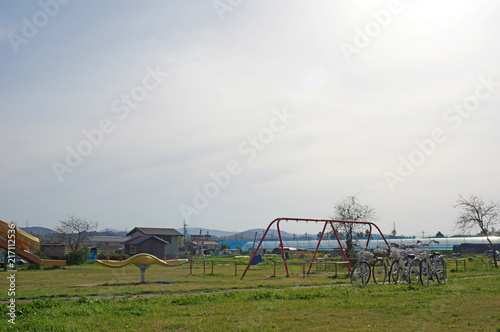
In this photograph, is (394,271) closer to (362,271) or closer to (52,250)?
(362,271)

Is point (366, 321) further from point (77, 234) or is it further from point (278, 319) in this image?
point (77, 234)

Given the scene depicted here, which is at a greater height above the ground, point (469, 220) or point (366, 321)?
point (469, 220)

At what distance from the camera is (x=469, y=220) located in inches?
1231

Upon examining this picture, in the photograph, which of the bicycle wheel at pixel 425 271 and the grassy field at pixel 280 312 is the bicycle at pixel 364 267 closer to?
the bicycle wheel at pixel 425 271

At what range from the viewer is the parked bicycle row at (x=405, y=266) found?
50.5ft

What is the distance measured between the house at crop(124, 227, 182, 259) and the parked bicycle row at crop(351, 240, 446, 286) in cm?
4496

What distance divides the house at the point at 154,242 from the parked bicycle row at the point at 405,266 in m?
45.0

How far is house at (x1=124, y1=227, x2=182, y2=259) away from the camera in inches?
2349

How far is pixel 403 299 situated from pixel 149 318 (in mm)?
6290

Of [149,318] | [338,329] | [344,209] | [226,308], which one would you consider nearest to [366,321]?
[338,329]

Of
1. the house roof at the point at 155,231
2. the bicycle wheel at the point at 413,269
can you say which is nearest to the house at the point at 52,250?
the house roof at the point at 155,231

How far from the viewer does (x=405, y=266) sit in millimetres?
16078

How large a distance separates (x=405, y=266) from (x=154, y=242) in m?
48.0

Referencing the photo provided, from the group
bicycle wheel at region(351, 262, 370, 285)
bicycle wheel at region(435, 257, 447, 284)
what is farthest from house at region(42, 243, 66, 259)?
bicycle wheel at region(435, 257, 447, 284)
